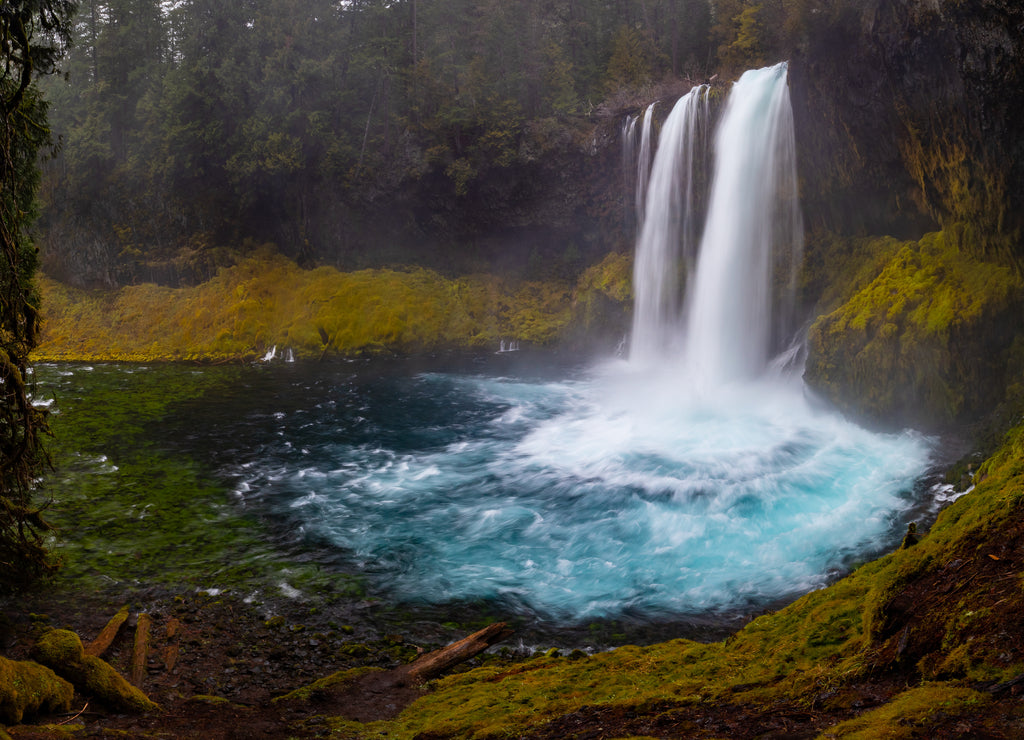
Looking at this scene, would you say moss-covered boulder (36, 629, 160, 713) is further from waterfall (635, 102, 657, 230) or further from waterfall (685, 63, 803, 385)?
waterfall (635, 102, 657, 230)

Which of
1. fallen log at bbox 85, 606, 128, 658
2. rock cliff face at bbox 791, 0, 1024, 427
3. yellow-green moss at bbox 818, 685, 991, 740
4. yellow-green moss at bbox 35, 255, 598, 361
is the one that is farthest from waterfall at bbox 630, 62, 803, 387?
yellow-green moss at bbox 818, 685, 991, 740

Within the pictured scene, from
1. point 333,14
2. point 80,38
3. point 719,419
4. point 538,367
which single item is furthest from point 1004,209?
point 80,38

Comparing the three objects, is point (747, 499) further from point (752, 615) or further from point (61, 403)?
point (61, 403)

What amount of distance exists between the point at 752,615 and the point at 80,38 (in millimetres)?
51202

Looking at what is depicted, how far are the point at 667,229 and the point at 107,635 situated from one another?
2395 centimetres

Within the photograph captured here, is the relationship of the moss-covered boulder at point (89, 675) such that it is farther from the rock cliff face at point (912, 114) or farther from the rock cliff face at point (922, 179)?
the rock cliff face at point (912, 114)

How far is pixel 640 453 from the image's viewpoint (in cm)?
1681

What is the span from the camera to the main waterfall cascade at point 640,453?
1095cm

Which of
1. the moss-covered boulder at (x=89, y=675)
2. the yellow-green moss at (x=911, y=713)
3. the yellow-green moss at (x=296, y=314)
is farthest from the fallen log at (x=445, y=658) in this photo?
the yellow-green moss at (x=296, y=314)

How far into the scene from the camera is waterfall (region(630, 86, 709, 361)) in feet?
84.1

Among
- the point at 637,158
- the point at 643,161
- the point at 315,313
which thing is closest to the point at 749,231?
the point at 643,161

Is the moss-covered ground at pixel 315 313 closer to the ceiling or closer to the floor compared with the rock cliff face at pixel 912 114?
closer to the floor

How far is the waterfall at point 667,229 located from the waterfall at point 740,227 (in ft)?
0.22

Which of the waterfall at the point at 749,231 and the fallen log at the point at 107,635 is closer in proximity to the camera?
the fallen log at the point at 107,635
